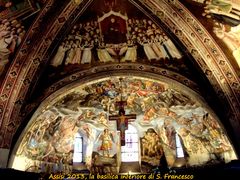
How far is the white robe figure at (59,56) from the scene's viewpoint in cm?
1217

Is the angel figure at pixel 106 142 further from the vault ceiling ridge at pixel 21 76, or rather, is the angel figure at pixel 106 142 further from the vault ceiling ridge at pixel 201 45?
the vault ceiling ridge at pixel 201 45

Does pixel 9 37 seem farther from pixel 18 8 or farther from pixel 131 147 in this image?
pixel 131 147

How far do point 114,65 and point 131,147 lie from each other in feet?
22.0

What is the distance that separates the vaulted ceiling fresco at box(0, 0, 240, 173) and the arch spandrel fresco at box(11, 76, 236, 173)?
0.22 feet

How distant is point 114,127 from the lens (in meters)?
17.4

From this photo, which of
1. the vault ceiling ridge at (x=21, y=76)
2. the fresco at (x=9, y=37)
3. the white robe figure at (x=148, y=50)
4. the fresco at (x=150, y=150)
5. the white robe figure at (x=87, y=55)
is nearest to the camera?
the fresco at (x=9, y=37)

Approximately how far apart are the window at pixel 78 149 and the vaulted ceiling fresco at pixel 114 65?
87.4 inches

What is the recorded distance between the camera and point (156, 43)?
12195 mm

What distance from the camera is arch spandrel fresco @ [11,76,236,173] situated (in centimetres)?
1389

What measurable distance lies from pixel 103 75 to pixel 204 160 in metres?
6.83

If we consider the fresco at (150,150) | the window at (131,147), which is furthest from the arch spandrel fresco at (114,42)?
the window at (131,147)

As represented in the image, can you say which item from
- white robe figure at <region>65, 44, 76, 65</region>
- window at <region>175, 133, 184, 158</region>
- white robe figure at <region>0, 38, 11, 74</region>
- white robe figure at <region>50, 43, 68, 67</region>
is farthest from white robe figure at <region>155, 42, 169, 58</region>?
window at <region>175, 133, 184, 158</region>

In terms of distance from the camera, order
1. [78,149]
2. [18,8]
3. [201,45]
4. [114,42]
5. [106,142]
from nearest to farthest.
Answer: [18,8], [201,45], [114,42], [106,142], [78,149]

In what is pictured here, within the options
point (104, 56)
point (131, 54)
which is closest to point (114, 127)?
point (104, 56)
